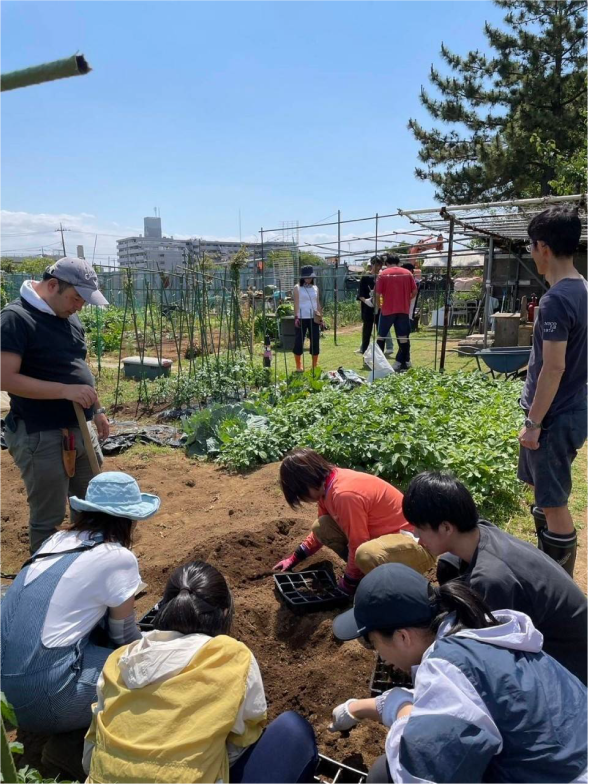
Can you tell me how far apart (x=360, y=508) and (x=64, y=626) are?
1.46 m

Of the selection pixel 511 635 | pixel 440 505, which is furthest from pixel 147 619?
pixel 511 635

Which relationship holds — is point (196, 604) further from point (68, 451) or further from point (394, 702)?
point (68, 451)

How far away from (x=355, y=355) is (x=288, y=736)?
10380 mm

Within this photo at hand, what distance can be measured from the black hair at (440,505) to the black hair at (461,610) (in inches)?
15.0

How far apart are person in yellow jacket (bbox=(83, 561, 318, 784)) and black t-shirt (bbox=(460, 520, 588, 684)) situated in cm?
77

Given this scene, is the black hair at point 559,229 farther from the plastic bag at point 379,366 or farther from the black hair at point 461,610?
the plastic bag at point 379,366

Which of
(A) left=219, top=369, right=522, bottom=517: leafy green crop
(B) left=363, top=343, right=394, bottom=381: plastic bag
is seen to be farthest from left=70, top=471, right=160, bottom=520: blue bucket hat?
(B) left=363, top=343, right=394, bottom=381: plastic bag

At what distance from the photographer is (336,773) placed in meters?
2.14

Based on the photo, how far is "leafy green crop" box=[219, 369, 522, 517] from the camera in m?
4.36

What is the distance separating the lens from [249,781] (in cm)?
178

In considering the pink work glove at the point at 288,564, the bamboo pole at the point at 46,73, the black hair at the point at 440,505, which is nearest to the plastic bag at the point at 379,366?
the pink work glove at the point at 288,564

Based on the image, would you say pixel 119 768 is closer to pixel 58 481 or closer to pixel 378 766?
pixel 378 766

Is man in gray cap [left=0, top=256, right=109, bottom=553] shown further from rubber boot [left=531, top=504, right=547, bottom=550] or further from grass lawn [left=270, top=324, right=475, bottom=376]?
grass lawn [left=270, top=324, right=475, bottom=376]

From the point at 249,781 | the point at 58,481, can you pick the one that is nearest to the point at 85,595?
the point at 249,781
